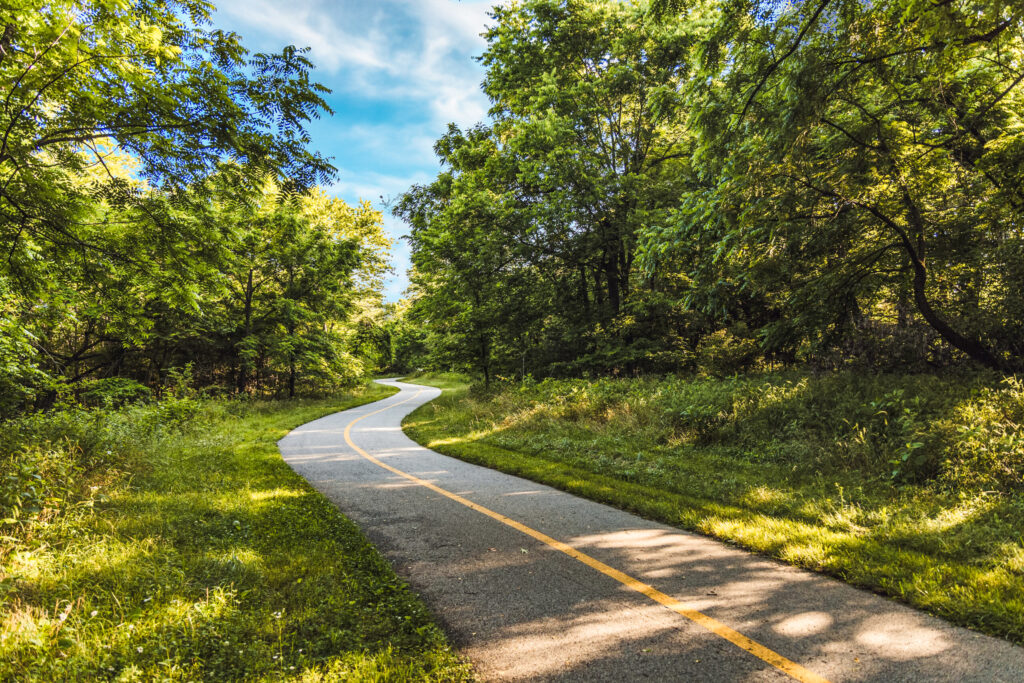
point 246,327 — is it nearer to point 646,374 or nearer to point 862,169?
point 646,374

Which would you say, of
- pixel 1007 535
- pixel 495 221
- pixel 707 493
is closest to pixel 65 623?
pixel 707 493

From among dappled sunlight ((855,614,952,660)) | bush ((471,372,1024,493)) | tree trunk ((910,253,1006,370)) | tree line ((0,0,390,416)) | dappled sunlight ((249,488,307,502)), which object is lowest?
dappled sunlight ((249,488,307,502))

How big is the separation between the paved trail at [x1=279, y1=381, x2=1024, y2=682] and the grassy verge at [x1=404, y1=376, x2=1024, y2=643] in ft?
1.64

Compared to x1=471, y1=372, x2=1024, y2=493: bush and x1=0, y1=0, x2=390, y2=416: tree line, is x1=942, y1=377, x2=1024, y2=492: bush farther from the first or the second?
x1=0, y1=0, x2=390, y2=416: tree line

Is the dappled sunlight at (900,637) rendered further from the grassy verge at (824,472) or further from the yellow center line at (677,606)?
the yellow center line at (677,606)

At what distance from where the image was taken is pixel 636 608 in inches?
142

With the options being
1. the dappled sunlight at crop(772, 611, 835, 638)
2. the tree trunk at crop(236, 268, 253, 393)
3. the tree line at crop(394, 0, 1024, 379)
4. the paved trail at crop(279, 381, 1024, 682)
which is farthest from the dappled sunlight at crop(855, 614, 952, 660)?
the tree trunk at crop(236, 268, 253, 393)

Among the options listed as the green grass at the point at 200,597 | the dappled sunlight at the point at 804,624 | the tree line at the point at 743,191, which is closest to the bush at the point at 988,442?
the tree line at the point at 743,191

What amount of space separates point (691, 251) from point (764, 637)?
27.1 feet

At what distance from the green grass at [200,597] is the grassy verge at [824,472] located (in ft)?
12.0

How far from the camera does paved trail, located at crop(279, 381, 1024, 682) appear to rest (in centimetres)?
288

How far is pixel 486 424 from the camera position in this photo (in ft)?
46.7

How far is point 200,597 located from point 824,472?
8333 millimetres

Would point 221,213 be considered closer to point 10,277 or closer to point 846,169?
point 10,277
